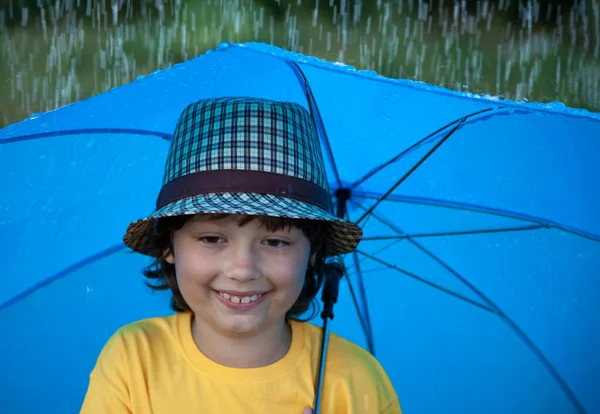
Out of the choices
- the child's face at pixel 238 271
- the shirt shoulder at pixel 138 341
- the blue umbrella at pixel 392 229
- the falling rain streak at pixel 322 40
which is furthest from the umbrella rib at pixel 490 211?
the falling rain streak at pixel 322 40

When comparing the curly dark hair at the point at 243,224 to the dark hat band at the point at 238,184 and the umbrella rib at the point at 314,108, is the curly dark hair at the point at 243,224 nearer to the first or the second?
the dark hat band at the point at 238,184

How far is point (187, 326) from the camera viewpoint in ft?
6.77

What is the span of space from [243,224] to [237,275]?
10 cm

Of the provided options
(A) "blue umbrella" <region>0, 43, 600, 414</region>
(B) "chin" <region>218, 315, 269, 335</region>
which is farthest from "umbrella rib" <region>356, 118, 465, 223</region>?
(B) "chin" <region>218, 315, 269, 335</region>

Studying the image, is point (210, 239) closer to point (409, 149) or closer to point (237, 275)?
→ point (237, 275)

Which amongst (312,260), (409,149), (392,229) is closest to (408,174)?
(409,149)

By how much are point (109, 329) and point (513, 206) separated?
1.04 meters

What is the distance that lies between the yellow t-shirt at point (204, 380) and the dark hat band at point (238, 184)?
12.4 inches

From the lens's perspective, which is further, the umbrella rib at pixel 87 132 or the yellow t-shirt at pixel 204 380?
the umbrella rib at pixel 87 132

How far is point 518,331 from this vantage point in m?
2.48

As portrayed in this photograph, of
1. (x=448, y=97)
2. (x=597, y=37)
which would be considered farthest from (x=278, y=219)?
(x=597, y=37)

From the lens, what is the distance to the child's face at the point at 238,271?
6.08 ft

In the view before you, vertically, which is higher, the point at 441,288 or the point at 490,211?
the point at 490,211

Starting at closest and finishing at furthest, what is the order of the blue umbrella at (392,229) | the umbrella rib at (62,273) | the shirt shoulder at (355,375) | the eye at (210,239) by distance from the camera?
1. the eye at (210,239)
2. the shirt shoulder at (355,375)
3. the blue umbrella at (392,229)
4. the umbrella rib at (62,273)
